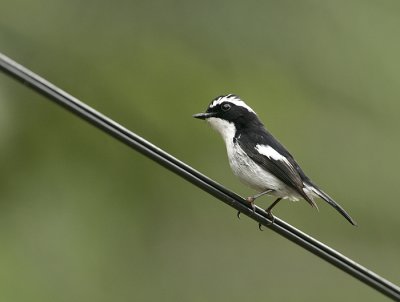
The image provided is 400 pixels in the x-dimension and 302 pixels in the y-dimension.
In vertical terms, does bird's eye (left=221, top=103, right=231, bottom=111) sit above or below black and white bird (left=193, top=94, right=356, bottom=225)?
above

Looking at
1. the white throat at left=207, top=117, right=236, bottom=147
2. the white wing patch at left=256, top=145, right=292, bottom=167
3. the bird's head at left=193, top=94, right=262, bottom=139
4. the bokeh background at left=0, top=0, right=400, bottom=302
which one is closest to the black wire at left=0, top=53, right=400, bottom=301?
the white wing patch at left=256, top=145, right=292, bottom=167

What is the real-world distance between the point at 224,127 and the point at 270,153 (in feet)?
1.95

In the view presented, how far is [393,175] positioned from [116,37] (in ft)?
14.4

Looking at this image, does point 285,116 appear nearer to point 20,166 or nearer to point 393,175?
point 393,175

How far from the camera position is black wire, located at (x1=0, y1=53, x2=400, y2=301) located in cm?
442

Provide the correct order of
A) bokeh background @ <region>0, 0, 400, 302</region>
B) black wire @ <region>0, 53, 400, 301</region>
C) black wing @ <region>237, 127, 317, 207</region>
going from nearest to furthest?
1. black wire @ <region>0, 53, 400, 301</region>
2. black wing @ <region>237, 127, 317, 207</region>
3. bokeh background @ <region>0, 0, 400, 302</region>

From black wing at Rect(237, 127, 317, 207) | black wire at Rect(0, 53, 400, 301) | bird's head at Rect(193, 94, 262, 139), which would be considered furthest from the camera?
bird's head at Rect(193, 94, 262, 139)

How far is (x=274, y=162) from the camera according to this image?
707 centimetres

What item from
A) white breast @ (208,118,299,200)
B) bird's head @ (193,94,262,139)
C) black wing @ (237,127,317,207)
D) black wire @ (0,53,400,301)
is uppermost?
bird's head @ (193,94,262,139)

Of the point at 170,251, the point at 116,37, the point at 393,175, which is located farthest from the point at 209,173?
the point at 393,175

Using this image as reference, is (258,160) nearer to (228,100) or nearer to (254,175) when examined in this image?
(254,175)

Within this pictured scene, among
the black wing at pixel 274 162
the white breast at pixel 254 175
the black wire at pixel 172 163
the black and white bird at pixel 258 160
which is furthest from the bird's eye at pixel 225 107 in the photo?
the black wire at pixel 172 163

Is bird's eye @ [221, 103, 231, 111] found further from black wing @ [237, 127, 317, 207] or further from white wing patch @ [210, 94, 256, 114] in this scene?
black wing @ [237, 127, 317, 207]

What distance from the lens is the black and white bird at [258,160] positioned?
23.1ft
